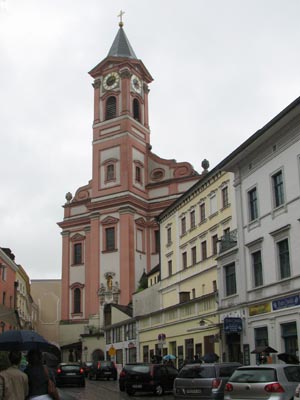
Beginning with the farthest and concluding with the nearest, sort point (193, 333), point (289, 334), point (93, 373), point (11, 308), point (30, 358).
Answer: point (11, 308)
point (93, 373)
point (193, 333)
point (289, 334)
point (30, 358)

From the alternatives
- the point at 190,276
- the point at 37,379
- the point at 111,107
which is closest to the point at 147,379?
the point at 37,379

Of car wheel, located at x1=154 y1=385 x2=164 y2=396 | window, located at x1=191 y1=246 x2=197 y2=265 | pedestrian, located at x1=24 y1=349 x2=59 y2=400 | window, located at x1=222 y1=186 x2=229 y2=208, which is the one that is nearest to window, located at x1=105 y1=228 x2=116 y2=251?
window, located at x1=191 y1=246 x2=197 y2=265

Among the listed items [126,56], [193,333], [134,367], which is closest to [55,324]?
[126,56]

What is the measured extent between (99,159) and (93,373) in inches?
1253

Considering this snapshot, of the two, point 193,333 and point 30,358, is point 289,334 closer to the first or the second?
point 193,333

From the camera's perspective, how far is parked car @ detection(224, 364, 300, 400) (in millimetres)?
13477

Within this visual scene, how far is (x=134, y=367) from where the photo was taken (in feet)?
81.4

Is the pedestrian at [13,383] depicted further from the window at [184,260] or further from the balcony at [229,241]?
the window at [184,260]

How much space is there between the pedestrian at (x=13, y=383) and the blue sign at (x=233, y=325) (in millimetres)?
19672

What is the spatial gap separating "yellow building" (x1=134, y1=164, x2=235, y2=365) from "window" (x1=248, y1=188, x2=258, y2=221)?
16.0 feet

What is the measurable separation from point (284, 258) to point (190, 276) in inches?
634

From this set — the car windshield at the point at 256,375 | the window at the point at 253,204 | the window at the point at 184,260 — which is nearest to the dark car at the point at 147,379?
the window at the point at 253,204

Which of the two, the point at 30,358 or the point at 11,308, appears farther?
the point at 11,308

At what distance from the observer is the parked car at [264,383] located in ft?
44.2
